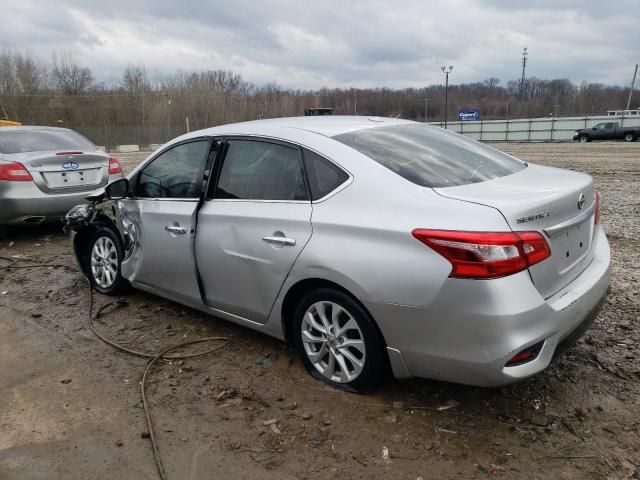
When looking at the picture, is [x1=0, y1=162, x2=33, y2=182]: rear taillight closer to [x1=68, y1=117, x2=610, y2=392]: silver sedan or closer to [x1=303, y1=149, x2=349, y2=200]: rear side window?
[x1=68, y1=117, x2=610, y2=392]: silver sedan

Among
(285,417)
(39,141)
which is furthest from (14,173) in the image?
(285,417)

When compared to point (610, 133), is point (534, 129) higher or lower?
higher

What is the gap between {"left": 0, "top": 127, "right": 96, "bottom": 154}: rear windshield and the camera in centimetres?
688

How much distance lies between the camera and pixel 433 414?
290cm

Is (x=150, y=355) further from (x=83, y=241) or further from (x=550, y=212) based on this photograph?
(x=550, y=212)

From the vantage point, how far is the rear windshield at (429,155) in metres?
2.94

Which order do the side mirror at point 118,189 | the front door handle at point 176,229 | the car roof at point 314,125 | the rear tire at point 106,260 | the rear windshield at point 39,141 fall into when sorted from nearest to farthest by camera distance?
the car roof at point 314,125, the front door handle at point 176,229, the side mirror at point 118,189, the rear tire at point 106,260, the rear windshield at point 39,141

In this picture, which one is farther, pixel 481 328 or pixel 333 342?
pixel 333 342

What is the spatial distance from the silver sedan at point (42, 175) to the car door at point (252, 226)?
404cm

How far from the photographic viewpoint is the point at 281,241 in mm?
3098

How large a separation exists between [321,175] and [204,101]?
77694mm

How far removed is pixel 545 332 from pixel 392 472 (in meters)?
1.00

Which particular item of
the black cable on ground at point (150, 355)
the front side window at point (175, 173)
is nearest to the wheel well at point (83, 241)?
the black cable on ground at point (150, 355)

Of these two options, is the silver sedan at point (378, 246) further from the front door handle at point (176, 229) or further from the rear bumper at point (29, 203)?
the rear bumper at point (29, 203)
